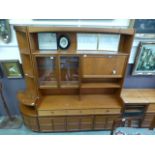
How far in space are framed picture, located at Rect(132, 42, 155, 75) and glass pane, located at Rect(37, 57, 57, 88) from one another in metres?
1.48

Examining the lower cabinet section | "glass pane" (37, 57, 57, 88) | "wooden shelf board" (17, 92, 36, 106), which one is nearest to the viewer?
"glass pane" (37, 57, 57, 88)

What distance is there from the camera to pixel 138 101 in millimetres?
2283

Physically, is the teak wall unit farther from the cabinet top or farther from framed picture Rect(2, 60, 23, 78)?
framed picture Rect(2, 60, 23, 78)

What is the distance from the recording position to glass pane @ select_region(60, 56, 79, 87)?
6.76ft

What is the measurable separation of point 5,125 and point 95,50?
2.31 metres

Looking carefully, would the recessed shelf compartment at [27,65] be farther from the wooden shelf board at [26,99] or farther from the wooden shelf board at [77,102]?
the wooden shelf board at [77,102]

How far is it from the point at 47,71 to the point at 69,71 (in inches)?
14.5

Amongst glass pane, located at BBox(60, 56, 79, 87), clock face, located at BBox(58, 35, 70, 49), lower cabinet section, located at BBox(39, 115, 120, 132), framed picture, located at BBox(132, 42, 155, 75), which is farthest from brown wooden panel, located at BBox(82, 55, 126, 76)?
lower cabinet section, located at BBox(39, 115, 120, 132)

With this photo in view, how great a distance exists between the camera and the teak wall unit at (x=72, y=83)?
6.43ft

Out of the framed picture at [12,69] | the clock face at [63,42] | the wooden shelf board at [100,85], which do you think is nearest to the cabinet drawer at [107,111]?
the wooden shelf board at [100,85]

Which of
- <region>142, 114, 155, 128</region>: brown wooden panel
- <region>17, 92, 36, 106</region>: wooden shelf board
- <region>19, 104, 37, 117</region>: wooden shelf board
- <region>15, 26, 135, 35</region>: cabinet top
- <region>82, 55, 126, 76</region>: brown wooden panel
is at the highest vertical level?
<region>15, 26, 135, 35</region>: cabinet top

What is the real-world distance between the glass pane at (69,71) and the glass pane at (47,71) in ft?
0.46

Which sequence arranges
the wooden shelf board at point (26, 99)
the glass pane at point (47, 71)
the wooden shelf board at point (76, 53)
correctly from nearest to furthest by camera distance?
1. the wooden shelf board at point (76, 53)
2. the glass pane at point (47, 71)
3. the wooden shelf board at point (26, 99)

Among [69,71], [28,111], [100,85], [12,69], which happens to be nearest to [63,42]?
[69,71]
